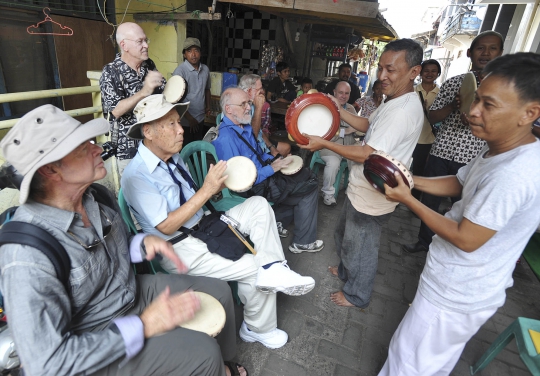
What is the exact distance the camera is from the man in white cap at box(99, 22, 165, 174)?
2457mm

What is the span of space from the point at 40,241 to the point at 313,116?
7.29 ft

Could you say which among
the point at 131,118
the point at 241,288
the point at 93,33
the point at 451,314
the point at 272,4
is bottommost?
the point at 241,288

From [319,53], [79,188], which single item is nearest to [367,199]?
[79,188]

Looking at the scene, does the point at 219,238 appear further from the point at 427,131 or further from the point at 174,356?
the point at 427,131

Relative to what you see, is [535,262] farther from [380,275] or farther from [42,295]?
[42,295]

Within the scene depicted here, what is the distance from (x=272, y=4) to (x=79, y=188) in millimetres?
3136

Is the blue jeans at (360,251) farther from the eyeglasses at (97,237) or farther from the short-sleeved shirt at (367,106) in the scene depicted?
the short-sleeved shirt at (367,106)

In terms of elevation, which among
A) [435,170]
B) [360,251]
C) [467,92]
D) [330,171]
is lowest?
[330,171]

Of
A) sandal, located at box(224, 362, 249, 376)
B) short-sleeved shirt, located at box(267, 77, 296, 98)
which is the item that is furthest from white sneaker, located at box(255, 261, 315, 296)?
short-sleeved shirt, located at box(267, 77, 296, 98)

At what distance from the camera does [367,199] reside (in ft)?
7.19

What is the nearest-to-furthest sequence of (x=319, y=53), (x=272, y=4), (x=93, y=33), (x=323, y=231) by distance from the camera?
(x=272, y=4) → (x=323, y=231) → (x=93, y=33) → (x=319, y=53)

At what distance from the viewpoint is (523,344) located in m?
1.64

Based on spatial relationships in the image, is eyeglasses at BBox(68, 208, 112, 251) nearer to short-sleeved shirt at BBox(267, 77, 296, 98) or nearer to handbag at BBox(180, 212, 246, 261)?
handbag at BBox(180, 212, 246, 261)

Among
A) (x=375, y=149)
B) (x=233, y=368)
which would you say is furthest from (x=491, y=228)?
(x=233, y=368)
